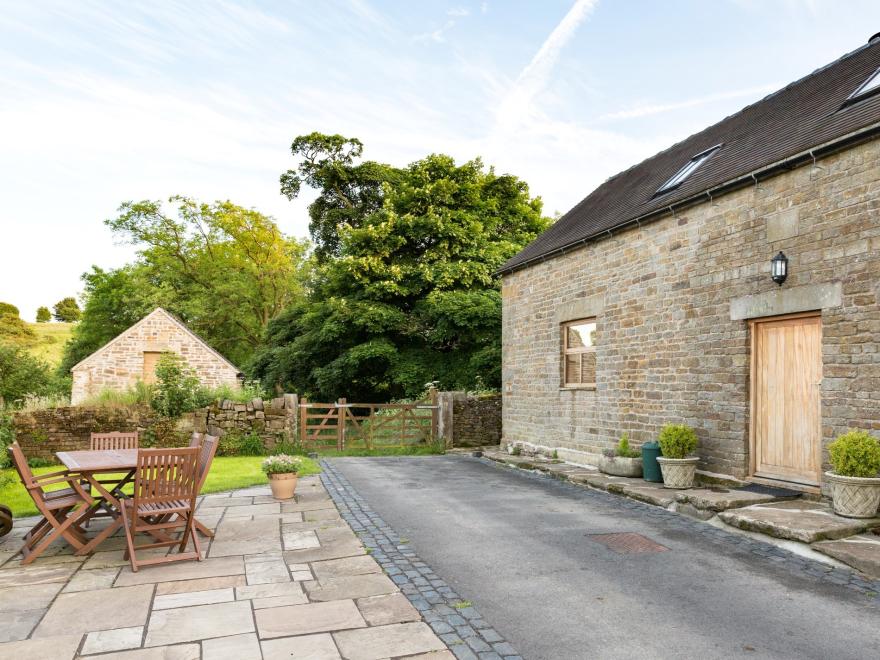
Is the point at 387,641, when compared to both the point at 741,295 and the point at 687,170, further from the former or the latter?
the point at 687,170

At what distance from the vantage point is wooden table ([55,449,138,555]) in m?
5.17

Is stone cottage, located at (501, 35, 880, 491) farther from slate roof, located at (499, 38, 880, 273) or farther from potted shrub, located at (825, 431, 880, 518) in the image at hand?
potted shrub, located at (825, 431, 880, 518)

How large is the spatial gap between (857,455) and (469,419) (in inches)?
413

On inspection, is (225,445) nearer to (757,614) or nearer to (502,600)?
(502,600)

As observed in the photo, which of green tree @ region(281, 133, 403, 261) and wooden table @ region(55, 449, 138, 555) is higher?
green tree @ region(281, 133, 403, 261)

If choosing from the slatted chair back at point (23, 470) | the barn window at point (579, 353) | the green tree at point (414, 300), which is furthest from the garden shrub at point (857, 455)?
the green tree at point (414, 300)

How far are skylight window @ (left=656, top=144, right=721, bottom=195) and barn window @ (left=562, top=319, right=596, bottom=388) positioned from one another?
8.92 ft

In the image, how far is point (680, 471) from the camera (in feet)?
26.0

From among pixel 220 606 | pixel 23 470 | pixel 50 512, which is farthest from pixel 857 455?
pixel 23 470

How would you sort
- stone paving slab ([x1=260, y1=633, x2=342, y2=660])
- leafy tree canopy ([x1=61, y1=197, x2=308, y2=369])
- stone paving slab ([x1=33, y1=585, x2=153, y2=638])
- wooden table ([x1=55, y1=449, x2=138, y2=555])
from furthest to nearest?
leafy tree canopy ([x1=61, y1=197, x2=308, y2=369])
wooden table ([x1=55, y1=449, x2=138, y2=555])
stone paving slab ([x1=33, y1=585, x2=153, y2=638])
stone paving slab ([x1=260, y1=633, x2=342, y2=660])

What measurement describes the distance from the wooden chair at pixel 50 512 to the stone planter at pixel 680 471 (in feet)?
22.5

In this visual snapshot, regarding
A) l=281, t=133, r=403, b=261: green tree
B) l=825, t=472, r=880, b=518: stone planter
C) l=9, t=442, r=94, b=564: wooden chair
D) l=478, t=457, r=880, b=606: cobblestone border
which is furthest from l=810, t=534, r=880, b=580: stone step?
l=281, t=133, r=403, b=261: green tree

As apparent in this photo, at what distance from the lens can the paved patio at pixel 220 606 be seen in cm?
332

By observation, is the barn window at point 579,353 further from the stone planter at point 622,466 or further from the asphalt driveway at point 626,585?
the asphalt driveway at point 626,585
